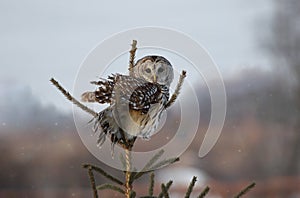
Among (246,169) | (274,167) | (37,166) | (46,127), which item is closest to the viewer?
(46,127)

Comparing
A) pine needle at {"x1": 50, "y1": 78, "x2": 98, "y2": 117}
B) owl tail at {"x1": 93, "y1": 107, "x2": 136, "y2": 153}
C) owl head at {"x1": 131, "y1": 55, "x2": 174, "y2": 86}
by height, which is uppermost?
owl head at {"x1": 131, "y1": 55, "x2": 174, "y2": 86}

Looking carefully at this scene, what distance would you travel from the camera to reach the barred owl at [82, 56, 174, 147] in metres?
0.63

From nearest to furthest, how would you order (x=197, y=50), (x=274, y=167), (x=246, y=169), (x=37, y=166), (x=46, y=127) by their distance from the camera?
1. (x=197, y=50)
2. (x=46, y=127)
3. (x=37, y=166)
4. (x=246, y=169)
5. (x=274, y=167)

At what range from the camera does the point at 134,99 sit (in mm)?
633

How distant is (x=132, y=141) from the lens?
25.9 inches

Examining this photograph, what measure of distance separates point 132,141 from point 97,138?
1.6 inches

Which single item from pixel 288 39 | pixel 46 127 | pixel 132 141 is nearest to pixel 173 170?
pixel 46 127

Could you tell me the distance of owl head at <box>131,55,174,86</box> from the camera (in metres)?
0.64

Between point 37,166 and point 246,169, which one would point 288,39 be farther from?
point 37,166

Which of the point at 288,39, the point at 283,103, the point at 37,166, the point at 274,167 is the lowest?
the point at 37,166

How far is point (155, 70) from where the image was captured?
64 centimetres

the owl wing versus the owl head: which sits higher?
the owl head

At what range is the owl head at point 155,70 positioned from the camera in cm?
64

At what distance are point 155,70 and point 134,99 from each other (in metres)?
0.04
